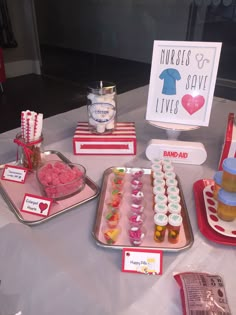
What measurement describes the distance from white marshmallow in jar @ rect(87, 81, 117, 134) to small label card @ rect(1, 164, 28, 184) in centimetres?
32

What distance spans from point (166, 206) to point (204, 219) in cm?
13

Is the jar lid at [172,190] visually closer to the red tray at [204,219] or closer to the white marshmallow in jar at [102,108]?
the red tray at [204,219]

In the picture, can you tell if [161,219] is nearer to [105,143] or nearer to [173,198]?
[173,198]

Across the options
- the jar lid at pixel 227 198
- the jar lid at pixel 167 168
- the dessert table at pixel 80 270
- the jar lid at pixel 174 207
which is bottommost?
the dessert table at pixel 80 270

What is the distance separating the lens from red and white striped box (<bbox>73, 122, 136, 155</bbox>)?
108 centimetres

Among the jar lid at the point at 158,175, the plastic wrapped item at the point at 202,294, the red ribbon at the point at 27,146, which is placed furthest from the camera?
the red ribbon at the point at 27,146

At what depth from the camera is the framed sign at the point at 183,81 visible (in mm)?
1005

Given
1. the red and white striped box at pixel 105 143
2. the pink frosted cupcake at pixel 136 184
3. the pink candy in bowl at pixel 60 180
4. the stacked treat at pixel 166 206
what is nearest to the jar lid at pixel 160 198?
the stacked treat at pixel 166 206

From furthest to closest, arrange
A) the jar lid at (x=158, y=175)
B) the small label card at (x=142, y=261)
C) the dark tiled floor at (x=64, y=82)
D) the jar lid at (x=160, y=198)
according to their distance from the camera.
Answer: the dark tiled floor at (x=64, y=82)
the jar lid at (x=158, y=175)
the jar lid at (x=160, y=198)
the small label card at (x=142, y=261)

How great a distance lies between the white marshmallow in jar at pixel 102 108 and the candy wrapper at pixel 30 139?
0.70ft

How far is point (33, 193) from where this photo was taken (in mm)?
880

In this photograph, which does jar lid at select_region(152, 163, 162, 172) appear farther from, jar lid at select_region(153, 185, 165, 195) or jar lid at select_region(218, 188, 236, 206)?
jar lid at select_region(218, 188, 236, 206)

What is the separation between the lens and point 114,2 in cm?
386

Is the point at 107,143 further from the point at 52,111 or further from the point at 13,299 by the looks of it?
the point at 52,111
